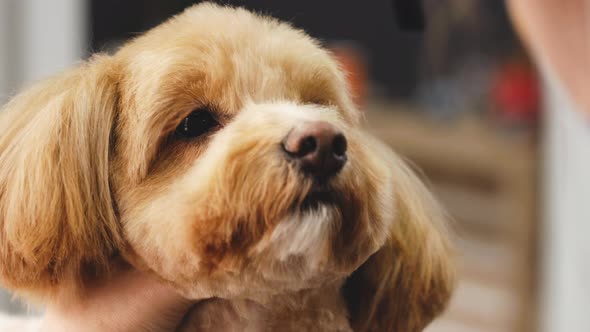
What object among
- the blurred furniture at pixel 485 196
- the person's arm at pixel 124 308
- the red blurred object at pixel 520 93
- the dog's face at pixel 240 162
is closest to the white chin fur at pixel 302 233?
the dog's face at pixel 240 162

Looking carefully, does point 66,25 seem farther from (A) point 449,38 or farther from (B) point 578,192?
(A) point 449,38

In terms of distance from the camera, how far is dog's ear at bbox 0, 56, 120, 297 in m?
0.82

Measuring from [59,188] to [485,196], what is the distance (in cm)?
254

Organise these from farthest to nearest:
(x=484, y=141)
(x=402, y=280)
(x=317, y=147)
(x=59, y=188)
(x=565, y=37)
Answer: (x=484, y=141)
(x=565, y=37)
(x=402, y=280)
(x=59, y=188)
(x=317, y=147)

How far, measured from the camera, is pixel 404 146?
2854 mm

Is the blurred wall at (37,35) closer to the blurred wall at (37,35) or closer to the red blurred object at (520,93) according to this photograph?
the blurred wall at (37,35)

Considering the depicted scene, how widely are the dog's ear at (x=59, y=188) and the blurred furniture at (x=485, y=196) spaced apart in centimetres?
177

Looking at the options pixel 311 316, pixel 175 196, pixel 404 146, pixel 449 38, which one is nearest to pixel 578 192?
pixel 404 146

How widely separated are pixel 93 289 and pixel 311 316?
0.26m

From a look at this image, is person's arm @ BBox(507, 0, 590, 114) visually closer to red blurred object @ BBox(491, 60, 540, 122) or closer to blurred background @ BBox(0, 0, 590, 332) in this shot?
blurred background @ BBox(0, 0, 590, 332)

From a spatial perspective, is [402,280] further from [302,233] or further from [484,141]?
[484,141]

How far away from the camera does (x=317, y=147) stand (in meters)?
0.74

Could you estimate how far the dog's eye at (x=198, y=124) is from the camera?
2.84 feet

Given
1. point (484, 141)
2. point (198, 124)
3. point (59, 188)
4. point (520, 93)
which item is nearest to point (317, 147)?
point (198, 124)
